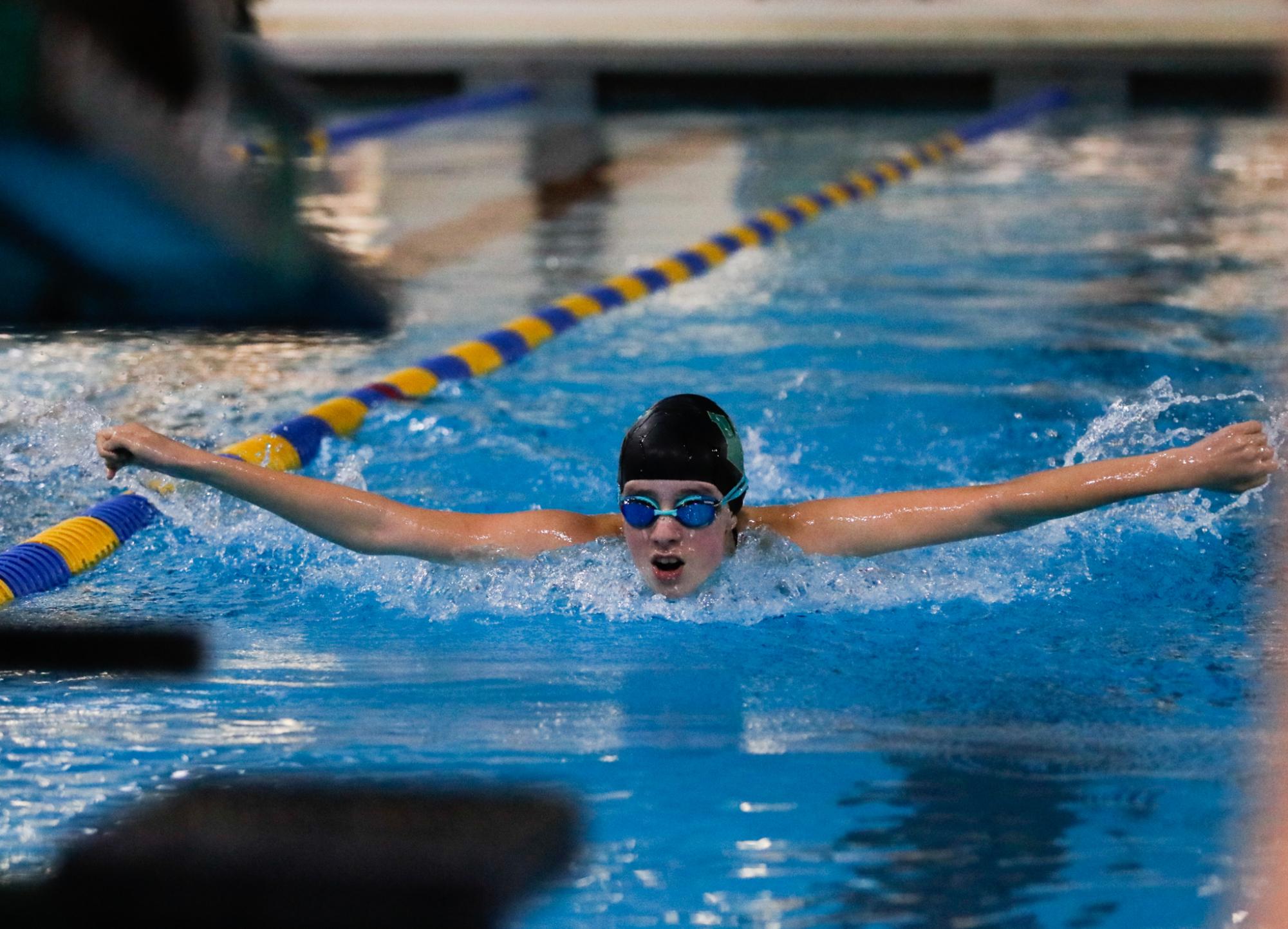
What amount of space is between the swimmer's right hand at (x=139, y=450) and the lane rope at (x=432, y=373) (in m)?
0.48

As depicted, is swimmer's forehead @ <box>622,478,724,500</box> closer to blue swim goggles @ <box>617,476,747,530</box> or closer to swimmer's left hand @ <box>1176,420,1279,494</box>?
blue swim goggles @ <box>617,476,747,530</box>

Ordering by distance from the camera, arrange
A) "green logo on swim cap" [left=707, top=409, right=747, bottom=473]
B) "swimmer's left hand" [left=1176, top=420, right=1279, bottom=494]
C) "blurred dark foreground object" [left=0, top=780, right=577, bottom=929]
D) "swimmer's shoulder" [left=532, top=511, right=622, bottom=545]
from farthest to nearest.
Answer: "swimmer's shoulder" [left=532, top=511, right=622, bottom=545] → "green logo on swim cap" [left=707, top=409, right=747, bottom=473] → "swimmer's left hand" [left=1176, top=420, right=1279, bottom=494] → "blurred dark foreground object" [left=0, top=780, right=577, bottom=929]

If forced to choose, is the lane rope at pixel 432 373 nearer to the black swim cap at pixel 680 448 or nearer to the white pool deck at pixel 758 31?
the black swim cap at pixel 680 448

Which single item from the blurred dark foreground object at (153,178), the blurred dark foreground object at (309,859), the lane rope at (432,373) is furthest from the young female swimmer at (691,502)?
the blurred dark foreground object at (153,178)

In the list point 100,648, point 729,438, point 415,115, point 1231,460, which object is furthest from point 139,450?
point 415,115

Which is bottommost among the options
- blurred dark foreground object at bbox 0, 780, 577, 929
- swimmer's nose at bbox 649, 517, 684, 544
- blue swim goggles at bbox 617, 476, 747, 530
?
blurred dark foreground object at bbox 0, 780, 577, 929

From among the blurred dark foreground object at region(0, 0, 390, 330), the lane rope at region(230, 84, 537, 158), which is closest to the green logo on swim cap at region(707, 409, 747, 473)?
the blurred dark foreground object at region(0, 0, 390, 330)

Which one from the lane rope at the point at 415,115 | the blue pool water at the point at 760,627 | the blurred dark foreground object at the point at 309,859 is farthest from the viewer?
the lane rope at the point at 415,115

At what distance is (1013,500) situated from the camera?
9.59ft

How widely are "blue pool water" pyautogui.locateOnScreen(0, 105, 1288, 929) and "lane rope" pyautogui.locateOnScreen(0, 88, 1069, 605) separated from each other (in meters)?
0.07

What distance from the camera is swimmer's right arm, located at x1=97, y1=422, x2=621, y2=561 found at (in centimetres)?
294

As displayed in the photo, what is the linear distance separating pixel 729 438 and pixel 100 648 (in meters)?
1.19

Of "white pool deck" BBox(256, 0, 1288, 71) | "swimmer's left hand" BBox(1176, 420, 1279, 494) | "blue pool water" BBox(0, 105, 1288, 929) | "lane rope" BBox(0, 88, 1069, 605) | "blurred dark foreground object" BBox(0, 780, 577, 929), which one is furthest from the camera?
"white pool deck" BBox(256, 0, 1288, 71)

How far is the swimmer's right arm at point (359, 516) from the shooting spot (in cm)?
294
